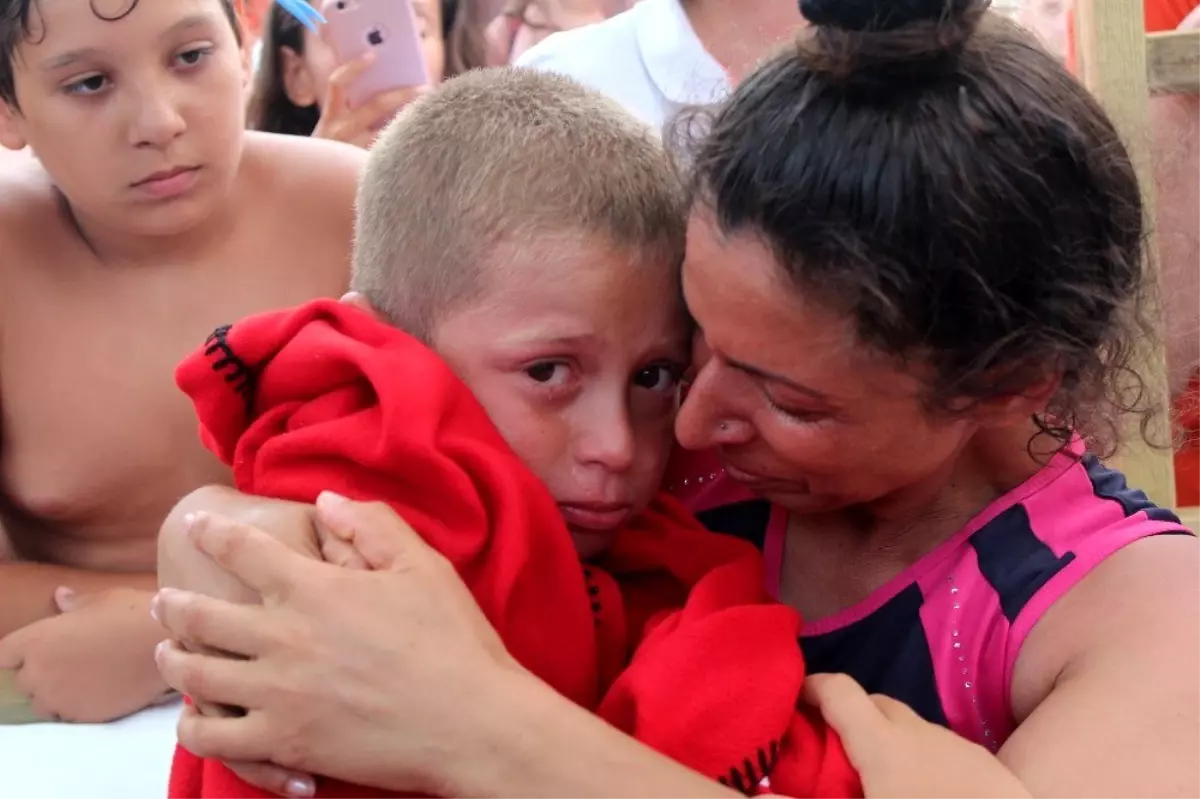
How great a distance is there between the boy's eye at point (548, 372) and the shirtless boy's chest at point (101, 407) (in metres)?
0.51

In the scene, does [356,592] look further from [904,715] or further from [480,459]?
[904,715]

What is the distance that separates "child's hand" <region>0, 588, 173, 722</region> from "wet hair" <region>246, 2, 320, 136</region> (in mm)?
1167

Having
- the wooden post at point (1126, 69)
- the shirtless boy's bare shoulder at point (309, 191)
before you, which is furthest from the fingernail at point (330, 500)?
the wooden post at point (1126, 69)

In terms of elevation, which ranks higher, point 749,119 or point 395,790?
point 749,119

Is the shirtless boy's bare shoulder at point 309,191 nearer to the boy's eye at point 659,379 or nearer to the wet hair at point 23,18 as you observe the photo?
the wet hair at point 23,18

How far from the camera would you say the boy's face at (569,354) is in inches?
33.0

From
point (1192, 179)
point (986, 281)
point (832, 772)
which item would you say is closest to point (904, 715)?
point (832, 772)

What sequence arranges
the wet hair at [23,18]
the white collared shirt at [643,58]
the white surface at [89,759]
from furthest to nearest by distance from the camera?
the white collared shirt at [643,58], the wet hair at [23,18], the white surface at [89,759]

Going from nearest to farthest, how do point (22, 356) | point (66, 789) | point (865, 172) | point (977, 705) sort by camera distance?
point (865, 172) < point (977, 705) < point (66, 789) < point (22, 356)

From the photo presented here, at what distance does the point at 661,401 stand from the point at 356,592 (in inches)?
11.1

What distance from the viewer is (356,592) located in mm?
730

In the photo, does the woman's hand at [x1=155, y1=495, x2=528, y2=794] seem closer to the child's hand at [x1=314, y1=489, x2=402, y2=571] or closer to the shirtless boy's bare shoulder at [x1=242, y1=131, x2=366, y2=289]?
the child's hand at [x1=314, y1=489, x2=402, y2=571]

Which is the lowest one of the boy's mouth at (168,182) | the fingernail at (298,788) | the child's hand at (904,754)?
the child's hand at (904,754)

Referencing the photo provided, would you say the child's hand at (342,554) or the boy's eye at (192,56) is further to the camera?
the boy's eye at (192,56)
